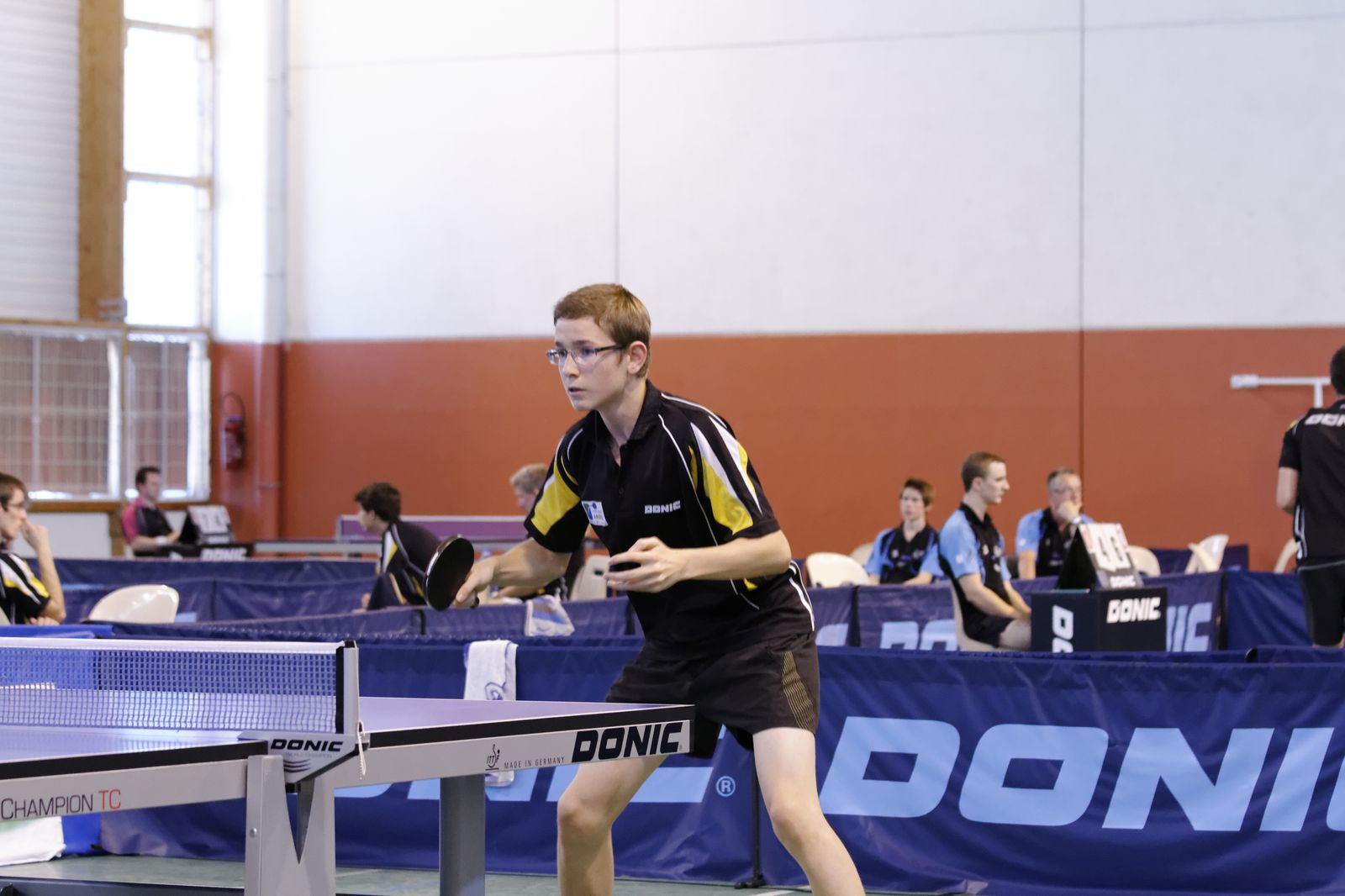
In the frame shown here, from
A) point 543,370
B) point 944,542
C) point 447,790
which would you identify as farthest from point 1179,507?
point 447,790

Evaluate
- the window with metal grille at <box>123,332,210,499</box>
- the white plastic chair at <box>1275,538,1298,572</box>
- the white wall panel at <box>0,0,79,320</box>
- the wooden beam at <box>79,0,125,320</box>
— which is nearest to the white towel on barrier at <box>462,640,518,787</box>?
the white plastic chair at <box>1275,538,1298,572</box>

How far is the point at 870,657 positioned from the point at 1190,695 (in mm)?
1115

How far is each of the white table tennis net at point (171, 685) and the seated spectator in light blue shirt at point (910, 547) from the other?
8.60 m

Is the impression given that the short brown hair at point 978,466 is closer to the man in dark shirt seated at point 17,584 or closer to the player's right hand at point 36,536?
the man in dark shirt seated at point 17,584

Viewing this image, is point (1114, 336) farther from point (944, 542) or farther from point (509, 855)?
point (509, 855)

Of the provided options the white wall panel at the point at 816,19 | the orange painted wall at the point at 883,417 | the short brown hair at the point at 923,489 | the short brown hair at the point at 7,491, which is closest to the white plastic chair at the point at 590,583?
the short brown hair at the point at 923,489

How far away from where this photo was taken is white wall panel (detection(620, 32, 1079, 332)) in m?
16.0

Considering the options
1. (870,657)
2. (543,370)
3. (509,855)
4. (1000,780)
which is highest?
(543,370)

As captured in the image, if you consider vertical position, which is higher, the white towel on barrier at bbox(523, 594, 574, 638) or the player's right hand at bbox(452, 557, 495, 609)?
the player's right hand at bbox(452, 557, 495, 609)

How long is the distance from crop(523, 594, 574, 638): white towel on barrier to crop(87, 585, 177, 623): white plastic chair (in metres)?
1.77

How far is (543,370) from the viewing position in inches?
679

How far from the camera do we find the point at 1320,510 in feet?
23.7

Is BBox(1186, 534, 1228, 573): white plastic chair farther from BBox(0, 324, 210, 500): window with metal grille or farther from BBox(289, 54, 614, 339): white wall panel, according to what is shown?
BBox(0, 324, 210, 500): window with metal grille

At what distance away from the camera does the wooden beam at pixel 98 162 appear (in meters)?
17.8
